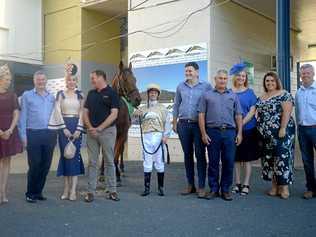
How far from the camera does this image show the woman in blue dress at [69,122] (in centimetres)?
636

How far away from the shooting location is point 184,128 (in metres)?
6.78

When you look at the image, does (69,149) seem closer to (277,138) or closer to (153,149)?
(153,149)

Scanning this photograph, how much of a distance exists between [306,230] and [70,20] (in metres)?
14.2

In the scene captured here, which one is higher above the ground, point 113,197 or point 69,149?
point 69,149

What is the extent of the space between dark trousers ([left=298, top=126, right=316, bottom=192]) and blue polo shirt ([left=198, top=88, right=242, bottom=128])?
3.53 feet

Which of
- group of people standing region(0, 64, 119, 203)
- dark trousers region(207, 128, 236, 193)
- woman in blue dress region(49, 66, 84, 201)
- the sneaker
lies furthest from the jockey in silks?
the sneaker

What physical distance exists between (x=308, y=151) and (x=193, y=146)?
176 centimetres

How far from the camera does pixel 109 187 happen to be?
21.5 ft

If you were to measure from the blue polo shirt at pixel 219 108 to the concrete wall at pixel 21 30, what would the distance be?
12.2 metres

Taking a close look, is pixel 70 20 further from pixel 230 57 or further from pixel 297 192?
pixel 297 192

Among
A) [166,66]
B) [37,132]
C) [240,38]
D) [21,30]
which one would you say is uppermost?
[21,30]

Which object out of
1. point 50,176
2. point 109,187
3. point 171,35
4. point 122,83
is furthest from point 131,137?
point 109,187

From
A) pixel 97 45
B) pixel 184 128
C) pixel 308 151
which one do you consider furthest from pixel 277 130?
pixel 97 45

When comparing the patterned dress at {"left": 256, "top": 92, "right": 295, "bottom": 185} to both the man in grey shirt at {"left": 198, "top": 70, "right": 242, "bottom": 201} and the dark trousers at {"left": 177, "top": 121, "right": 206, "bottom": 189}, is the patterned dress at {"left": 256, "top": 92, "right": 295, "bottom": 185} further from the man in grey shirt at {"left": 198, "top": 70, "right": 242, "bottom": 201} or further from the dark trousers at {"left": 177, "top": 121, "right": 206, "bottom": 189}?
the dark trousers at {"left": 177, "top": 121, "right": 206, "bottom": 189}
